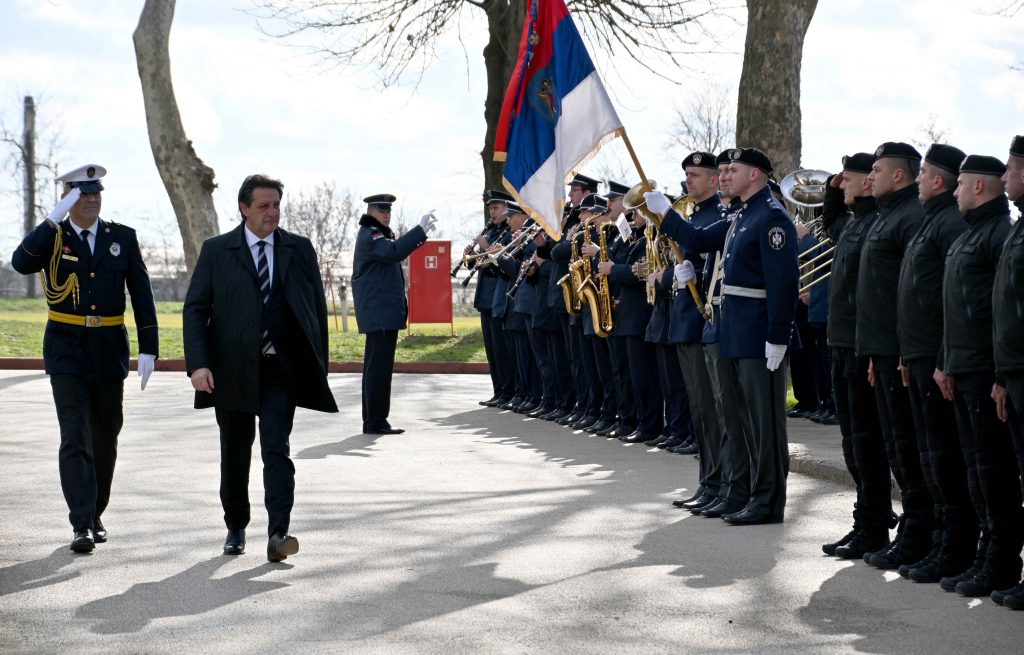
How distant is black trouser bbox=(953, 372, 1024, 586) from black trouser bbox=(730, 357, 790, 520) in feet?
6.76

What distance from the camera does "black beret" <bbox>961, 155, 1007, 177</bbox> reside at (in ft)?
22.2

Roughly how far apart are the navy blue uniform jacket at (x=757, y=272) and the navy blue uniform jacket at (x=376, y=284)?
597cm

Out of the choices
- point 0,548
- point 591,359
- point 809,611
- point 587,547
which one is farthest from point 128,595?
point 591,359

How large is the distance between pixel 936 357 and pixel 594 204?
7.10 m

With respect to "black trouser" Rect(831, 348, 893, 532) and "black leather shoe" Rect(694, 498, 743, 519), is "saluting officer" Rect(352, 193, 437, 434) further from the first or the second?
"black trouser" Rect(831, 348, 893, 532)

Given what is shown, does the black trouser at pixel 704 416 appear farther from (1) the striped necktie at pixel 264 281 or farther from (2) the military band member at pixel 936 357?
(1) the striped necktie at pixel 264 281

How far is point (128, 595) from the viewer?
6.84 m

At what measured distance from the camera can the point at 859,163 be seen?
318 inches

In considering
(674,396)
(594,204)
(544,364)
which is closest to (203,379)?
(674,396)

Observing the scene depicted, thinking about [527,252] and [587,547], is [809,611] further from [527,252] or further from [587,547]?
[527,252]

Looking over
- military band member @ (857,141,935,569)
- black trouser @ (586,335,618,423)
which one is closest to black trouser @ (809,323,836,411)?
black trouser @ (586,335,618,423)

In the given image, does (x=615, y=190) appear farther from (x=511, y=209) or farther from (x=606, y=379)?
(x=511, y=209)

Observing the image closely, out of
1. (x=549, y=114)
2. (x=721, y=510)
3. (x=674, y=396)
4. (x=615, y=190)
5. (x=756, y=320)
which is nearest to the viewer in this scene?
(x=756, y=320)

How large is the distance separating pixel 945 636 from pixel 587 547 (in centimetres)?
243
